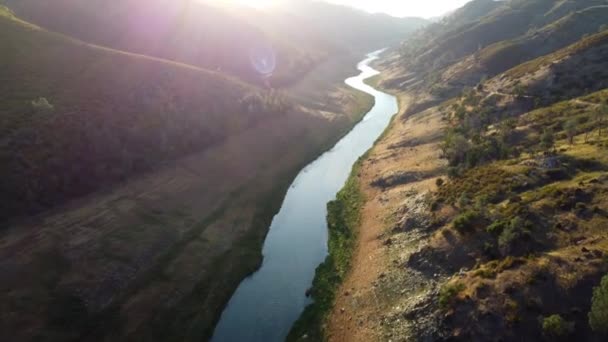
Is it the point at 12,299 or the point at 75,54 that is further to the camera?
the point at 75,54

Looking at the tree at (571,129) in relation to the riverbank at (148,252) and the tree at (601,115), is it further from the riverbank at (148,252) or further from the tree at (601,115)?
the riverbank at (148,252)

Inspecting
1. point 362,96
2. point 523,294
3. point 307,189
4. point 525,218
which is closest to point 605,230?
point 525,218

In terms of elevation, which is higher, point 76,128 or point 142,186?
point 76,128

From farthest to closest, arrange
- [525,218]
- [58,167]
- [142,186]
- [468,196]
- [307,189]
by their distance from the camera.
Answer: [307,189] → [142,186] → [58,167] → [468,196] → [525,218]

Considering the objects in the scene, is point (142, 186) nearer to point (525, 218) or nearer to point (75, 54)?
point (75, 54)

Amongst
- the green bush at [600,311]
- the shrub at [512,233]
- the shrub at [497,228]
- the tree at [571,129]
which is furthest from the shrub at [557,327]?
the tree at [571,129]

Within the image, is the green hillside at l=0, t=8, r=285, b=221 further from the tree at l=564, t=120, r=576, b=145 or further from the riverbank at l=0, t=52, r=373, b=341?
the tree at l=564, t=120, r=576, b=145

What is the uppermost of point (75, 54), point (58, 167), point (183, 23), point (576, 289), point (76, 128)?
point (183, 23)
